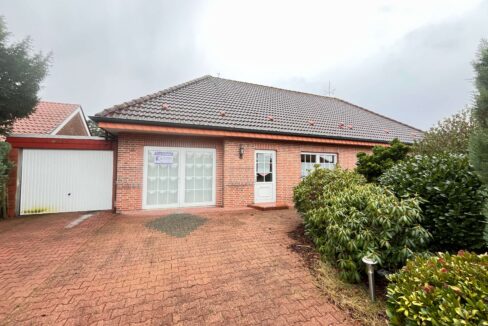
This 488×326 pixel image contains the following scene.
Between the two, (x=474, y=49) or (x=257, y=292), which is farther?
(x=257, y=292)

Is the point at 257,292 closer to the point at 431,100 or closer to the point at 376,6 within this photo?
the point at 376,6

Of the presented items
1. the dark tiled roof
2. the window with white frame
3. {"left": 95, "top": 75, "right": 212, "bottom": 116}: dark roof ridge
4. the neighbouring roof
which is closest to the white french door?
the dark tiled roof

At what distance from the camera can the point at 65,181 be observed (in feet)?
24.6

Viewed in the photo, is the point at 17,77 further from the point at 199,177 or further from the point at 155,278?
the point at 155,278

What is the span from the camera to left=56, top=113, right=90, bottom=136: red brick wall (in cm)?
1288

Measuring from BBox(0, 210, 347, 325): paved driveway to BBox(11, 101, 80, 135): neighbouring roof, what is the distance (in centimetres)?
766

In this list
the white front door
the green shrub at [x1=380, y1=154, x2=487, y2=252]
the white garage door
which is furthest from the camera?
the white front door

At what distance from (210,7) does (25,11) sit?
6282 mm

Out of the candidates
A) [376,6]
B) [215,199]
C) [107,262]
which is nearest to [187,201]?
[215,199]

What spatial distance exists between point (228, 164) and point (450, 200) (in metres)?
6.25

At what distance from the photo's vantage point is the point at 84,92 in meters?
19.8

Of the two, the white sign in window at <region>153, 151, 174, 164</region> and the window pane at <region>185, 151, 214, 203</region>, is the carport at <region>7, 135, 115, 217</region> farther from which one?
the window pane at <region>185, 151, 214, 203</region>

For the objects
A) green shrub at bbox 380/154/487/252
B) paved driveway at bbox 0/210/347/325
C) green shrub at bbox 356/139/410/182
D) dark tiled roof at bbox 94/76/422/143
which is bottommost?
paved driveway at bbox 0/210/347/325

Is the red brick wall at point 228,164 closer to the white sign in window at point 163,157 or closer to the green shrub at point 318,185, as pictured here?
the white sign in window at point 163,157
